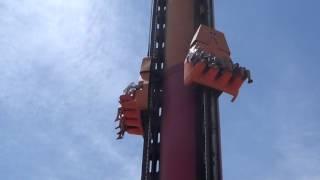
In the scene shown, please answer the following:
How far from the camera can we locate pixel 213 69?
17641 mm

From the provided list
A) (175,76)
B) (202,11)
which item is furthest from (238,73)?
(202,11)

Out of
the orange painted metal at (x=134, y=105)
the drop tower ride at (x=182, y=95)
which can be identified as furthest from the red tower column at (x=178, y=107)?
the orange painted metal at (x=134, y=105)

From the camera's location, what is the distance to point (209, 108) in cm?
1798

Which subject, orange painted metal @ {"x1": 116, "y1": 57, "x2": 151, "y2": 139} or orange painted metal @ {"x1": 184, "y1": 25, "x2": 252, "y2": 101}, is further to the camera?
orange painted metal @ {"x1": 116, "y1": 57, "x2": 151, "y2": 139}

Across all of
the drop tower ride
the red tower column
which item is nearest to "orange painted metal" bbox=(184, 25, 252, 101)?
the drop tower ride

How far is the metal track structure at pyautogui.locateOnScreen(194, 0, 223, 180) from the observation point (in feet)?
55.6

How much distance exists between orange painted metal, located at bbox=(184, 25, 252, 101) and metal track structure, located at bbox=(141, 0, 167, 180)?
5.58 feet

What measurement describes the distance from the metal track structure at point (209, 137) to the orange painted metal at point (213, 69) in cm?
Result: 46

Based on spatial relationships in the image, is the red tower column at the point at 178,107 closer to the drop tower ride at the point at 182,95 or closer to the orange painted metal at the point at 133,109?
the drop tower ride at the point at 182,95

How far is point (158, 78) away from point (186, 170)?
4.00 meters

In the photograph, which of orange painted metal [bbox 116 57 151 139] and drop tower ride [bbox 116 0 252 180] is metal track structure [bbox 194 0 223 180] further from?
orange painted metal [bbox 116 57 151 139]

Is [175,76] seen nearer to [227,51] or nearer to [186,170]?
[227,51]

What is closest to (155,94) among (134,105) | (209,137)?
(134,105)

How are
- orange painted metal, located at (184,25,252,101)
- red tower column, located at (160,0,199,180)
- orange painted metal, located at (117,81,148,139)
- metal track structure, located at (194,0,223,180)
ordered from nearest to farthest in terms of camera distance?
metal track structure, located at (194,0,223,180), red tower column, located at (160,0,199,180), orange painted metal, located at (184,25,252,101), orange painted metal, located at (117,81,148,139)
